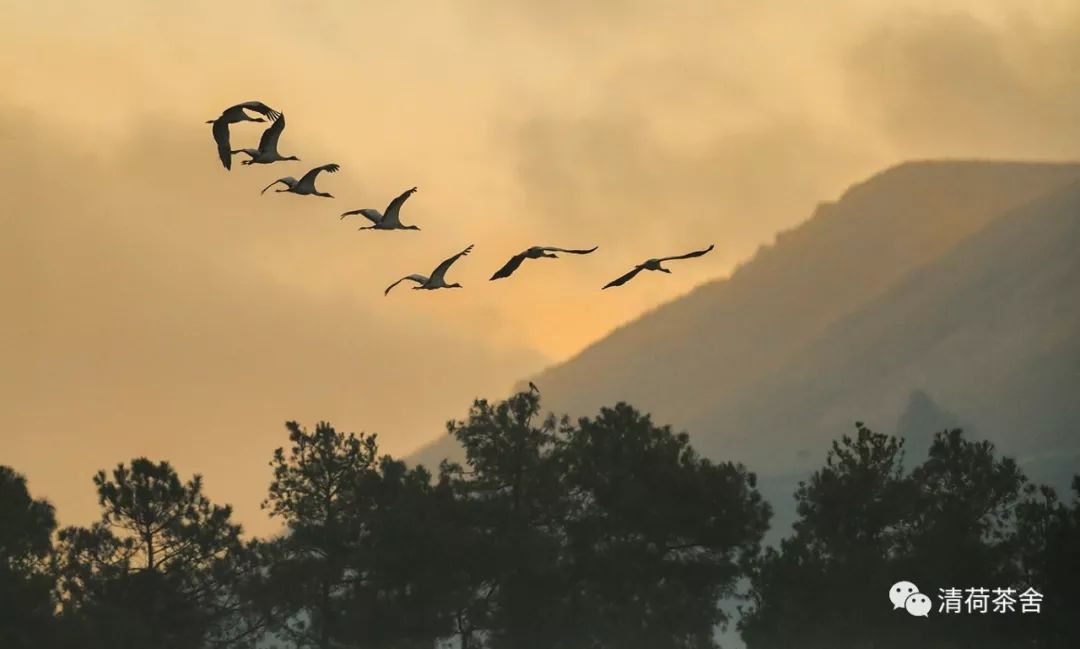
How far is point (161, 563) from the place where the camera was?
77500mm

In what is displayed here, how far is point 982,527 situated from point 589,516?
59.8 ft

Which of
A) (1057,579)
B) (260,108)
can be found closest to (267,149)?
(260,108)

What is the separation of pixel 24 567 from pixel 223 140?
39.5 meters

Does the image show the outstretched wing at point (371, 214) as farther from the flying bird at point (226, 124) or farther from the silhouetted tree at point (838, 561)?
the silhouetted tree at point (838, 561)

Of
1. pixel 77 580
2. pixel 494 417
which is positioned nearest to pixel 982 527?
pixel 494 417

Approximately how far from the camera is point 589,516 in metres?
81.8

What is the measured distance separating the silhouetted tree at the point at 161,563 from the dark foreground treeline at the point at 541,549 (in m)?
0.09

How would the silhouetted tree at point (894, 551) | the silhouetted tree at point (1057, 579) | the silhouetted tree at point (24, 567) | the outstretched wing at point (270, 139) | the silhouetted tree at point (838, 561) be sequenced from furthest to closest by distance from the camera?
the silhouetted tree at point (838, 561), the silhouetted tree at point (894, 551), the silhouetted tree at point (24, 567), the silhouetted tree at point (1057, 579), the outstretched wing at point (270, 139)

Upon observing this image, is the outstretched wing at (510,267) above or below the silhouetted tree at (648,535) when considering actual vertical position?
below

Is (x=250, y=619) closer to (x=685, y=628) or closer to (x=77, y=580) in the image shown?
(x=77, y=580)

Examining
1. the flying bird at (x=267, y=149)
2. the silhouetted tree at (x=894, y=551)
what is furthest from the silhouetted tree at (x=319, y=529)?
the flying bird at (x=267, y=149)

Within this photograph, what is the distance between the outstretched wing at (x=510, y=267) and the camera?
35328mm

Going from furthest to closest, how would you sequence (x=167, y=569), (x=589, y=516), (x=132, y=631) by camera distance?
(x=589, y=516)
(x=167, y=569)
(x=132, y=631)

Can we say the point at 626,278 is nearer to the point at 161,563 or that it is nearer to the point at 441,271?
the point at 441,271
